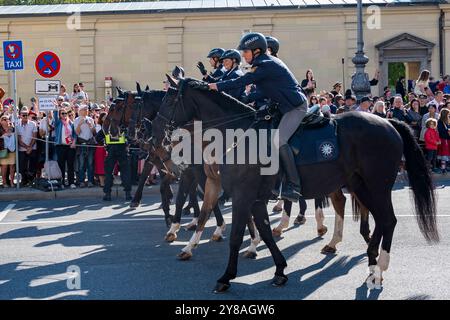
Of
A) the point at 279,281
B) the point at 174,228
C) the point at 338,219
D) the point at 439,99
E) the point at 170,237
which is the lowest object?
the point at 279,281

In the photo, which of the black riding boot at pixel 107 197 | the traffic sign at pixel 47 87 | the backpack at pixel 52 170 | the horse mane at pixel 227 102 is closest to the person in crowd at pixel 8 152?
the backpack at pixel 52 170

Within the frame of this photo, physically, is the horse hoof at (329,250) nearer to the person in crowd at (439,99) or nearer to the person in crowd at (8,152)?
the person in crowd at (8,152)

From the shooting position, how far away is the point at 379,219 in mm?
8984

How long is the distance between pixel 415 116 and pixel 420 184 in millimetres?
11289

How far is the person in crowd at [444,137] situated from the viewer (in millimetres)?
20250

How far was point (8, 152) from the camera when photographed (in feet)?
60.4

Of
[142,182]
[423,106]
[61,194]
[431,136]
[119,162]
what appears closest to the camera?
[142,182]

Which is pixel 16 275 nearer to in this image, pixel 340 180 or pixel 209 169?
pixel 209 169

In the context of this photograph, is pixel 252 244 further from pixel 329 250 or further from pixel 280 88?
pixel 280 88

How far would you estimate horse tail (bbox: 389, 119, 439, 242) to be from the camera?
9.14m

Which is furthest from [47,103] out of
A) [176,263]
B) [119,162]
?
[176,263]

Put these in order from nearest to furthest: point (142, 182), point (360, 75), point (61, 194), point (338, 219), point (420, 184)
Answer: point (420, 184) → point (338, 219) → point (142, 182) → point (61, 194) → point (360, 75)

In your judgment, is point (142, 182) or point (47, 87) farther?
point (47, 87)

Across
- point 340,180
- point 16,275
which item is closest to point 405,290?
point 340,180
